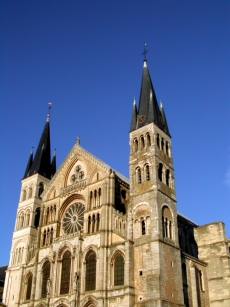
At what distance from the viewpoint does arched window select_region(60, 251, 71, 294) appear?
130 ft

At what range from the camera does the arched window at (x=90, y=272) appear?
3728cm

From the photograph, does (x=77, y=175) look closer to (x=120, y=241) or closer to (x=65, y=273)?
(x=65, y=273)

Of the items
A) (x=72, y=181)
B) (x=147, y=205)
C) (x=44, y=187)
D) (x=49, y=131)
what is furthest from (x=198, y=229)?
(x=49, y=131)

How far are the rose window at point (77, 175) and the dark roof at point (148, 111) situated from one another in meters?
8.25

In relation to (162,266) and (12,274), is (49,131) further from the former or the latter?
(162,266)

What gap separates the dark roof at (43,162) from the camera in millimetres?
55094

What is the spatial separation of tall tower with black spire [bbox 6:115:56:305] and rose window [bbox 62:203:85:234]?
427 cm

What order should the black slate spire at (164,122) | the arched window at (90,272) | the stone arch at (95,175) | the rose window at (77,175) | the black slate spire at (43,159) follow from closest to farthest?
1. the arched window at (90,272)
2. the stone arch at (95,175)
3. the black slate spire at (164,122)
4. the rose window at (77,175)
5. the black slate spire at (43,159)

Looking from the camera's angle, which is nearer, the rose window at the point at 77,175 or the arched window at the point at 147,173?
the arched window at the point at 147,173

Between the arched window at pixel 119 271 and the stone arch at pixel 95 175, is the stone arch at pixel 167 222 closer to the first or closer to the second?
the arched window at pixel 119 271

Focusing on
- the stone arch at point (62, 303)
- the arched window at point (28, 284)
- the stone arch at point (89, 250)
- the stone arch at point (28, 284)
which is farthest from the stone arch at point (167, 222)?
the arched window at point (28, 284)

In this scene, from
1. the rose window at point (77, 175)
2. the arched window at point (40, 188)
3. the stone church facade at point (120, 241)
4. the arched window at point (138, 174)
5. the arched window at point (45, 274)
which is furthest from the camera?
the arched window at point (40, 188)

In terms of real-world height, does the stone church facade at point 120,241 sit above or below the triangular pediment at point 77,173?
below

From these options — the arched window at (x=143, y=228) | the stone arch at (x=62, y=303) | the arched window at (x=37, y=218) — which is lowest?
the stone arch at (x=62, y=303)
